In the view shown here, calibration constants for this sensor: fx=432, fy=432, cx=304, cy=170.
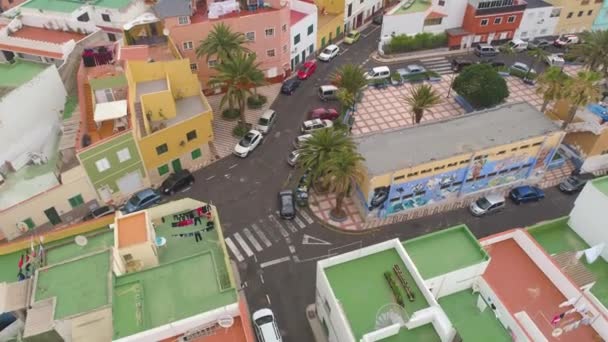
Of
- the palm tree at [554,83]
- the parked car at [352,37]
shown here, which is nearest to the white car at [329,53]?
the parked car at [352,37]

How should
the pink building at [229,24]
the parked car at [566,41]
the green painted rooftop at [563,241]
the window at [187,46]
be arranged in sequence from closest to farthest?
the green painted rooftop at [563,241], the pink building at [229,24], the window at [187,46], the parked car at [566,41]

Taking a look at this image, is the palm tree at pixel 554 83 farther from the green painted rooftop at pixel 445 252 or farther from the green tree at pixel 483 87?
the green painted rooftop at pixel 445 252

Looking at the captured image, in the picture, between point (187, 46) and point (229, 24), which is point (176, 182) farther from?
point (229, 24)

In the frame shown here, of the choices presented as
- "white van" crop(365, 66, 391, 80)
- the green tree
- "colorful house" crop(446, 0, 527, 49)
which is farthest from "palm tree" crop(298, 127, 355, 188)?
"colorful house" crop(446, 0, 527, 49)

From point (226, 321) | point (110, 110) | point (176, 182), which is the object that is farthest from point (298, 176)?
point (226, 321)

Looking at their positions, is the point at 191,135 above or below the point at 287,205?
above

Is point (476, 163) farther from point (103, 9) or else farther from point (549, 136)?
point (103, 9)
